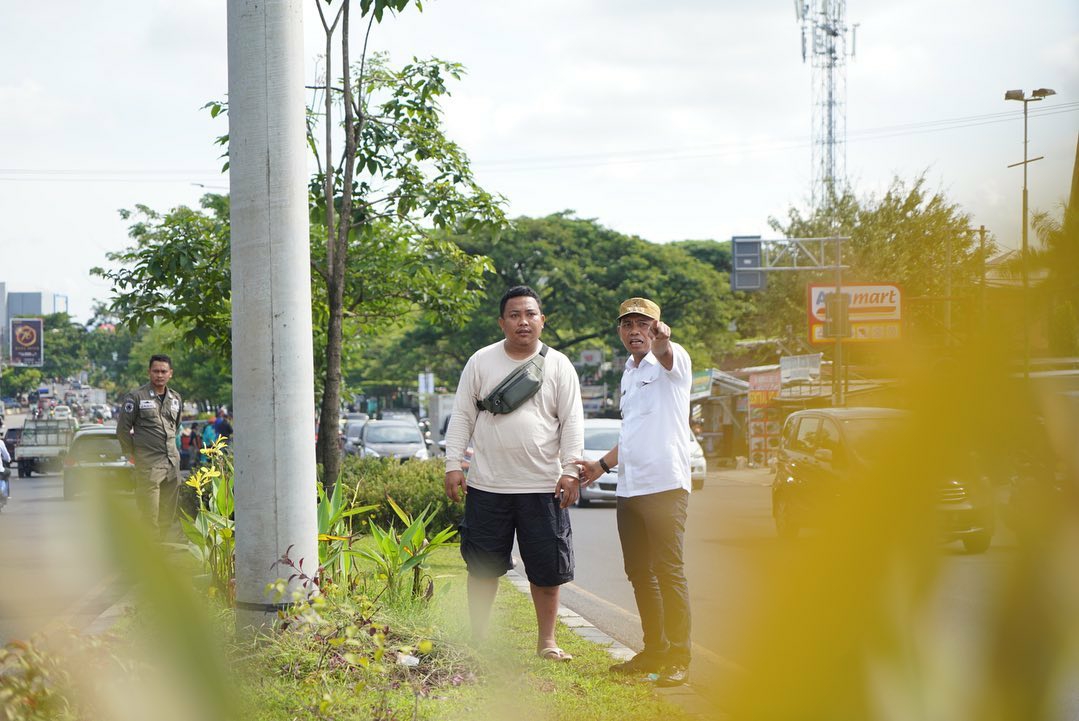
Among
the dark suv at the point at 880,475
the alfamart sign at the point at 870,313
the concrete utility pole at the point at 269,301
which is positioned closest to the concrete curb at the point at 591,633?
the concrete utility pole at the point at 269,301

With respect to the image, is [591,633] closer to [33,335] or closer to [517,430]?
[517,430]

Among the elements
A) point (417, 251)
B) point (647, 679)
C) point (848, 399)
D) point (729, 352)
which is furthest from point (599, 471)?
point (729, 352)

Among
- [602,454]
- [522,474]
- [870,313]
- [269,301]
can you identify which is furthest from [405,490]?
[870,313]

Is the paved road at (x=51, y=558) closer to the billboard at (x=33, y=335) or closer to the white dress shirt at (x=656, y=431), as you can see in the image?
the billboard at (x=33, y=335)

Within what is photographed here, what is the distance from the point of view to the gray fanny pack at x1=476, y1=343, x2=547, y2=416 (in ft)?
17.7

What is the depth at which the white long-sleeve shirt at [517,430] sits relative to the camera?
5.43m

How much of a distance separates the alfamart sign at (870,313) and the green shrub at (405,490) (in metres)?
10.1

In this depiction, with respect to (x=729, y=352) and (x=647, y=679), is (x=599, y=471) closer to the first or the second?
(x=647, y=679)

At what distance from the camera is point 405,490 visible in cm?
1148

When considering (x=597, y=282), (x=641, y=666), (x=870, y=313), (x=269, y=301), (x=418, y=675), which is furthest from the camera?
(x=597, y=282)

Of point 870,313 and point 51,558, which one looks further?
point 870,313

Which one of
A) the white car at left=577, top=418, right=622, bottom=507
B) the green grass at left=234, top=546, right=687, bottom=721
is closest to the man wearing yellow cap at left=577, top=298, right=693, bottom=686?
the green grass at left=234, top=546, right=687, bottom=721

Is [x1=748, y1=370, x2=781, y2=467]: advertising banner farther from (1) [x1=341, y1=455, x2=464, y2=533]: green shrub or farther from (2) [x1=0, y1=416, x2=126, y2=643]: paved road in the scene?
(2) [x1=0, y1=416, x2=126, y2=643]: paved road

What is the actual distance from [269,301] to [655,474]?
195 cm
